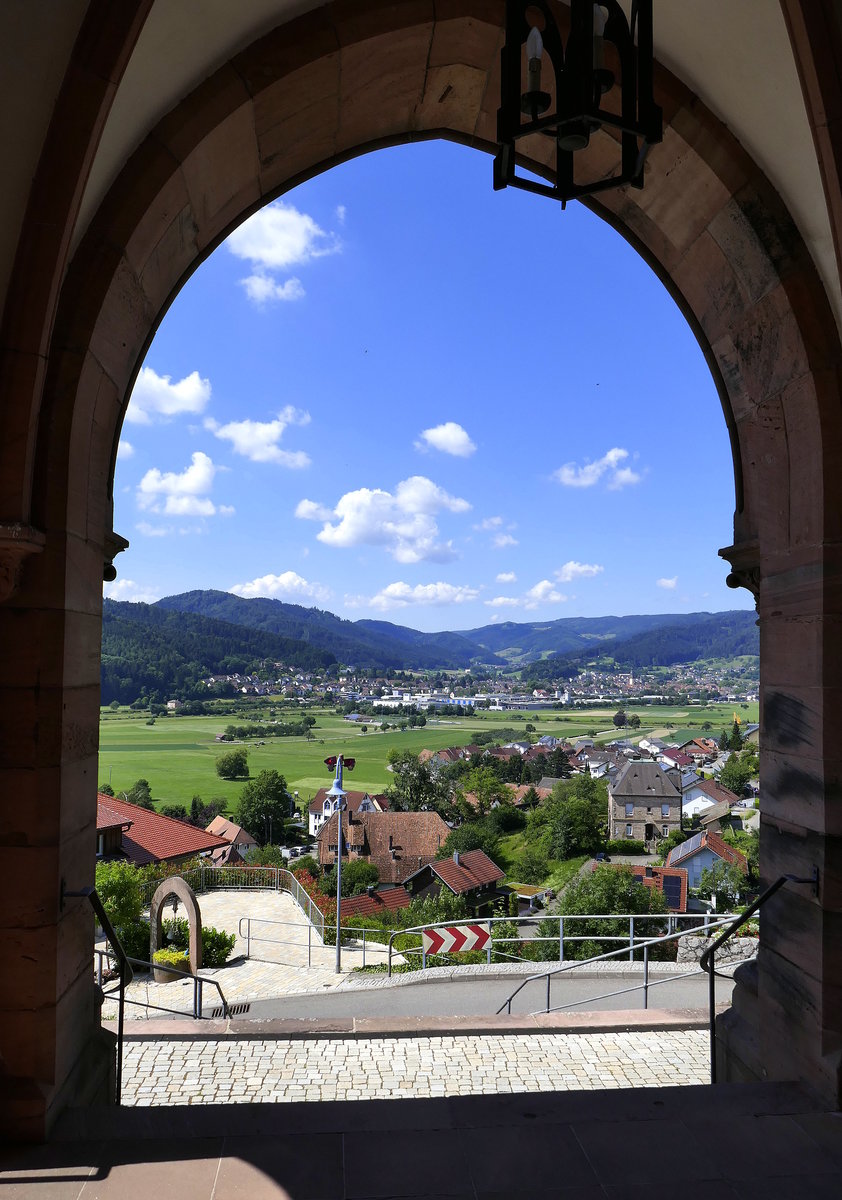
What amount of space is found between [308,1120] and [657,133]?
404cm

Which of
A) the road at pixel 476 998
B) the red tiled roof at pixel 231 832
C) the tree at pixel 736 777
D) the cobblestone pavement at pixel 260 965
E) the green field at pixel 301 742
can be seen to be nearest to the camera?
the road at pixel 476 998

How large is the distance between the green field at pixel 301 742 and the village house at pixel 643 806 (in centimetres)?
2990

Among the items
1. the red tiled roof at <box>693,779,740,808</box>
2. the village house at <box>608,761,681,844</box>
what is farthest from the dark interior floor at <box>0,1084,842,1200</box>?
the red tiled roof at <box>693,779,740,808</box>

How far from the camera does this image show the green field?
92438mm

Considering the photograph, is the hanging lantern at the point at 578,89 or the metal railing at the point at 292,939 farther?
the metal railing at the point at 292,939

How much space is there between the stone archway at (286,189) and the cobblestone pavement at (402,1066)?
4.43ft

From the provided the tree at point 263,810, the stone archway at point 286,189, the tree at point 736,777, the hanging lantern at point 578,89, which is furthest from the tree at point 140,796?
the hanging lantern at point 578,89

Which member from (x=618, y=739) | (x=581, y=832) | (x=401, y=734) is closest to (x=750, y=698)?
(x=618, y=739)

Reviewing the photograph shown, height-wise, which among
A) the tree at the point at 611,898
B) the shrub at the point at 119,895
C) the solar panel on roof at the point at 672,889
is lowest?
the solar panel on roof at the point at 672,889

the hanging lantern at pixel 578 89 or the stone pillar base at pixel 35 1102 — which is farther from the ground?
the hanging lantern at pixel 578 89

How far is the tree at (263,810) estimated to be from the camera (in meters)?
70.1

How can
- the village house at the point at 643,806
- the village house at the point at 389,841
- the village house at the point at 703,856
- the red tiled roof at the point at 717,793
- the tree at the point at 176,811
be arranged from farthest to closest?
the tree at the point at 176,811, the red tiled roof at the point at 717,793, the village house at the point at 643,806, the village house at the point at 389,841, the village house at the point at 703,856

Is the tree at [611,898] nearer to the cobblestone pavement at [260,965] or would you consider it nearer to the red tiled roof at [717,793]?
the cobblestone pavement at [260,965]

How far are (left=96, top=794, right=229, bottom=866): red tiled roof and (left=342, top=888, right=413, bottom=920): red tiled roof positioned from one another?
20.1 feet
